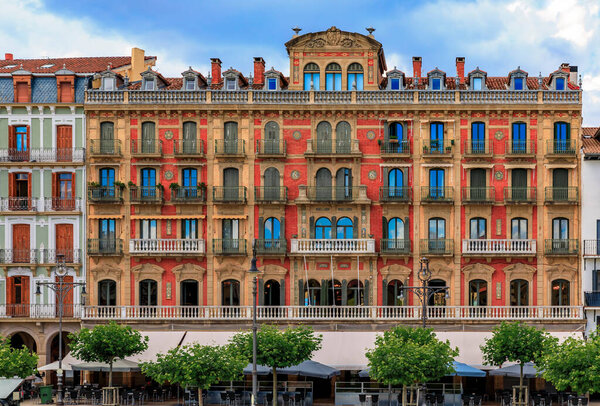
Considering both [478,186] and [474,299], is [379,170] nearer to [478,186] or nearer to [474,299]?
[478,186]

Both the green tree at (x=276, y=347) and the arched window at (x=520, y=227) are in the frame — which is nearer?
the green tree at (x=276, y=347)

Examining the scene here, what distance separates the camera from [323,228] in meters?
53.5

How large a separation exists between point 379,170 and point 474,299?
863cm

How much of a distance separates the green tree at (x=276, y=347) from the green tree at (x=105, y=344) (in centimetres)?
570

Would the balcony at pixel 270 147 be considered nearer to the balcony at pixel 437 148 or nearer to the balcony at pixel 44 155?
the balcony at pixel 437 148

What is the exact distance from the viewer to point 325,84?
53.7 meters

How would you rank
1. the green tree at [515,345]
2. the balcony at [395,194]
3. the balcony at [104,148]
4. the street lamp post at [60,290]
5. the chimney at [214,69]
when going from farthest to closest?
the chimney at [214,69] < the balcony at [104,148] < the balcony at [395,194] < the street lamp post at [60,290] < the green tree at [515,345]

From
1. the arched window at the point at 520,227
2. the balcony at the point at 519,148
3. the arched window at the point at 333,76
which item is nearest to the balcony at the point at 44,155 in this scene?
the arched window at the point at 333,76

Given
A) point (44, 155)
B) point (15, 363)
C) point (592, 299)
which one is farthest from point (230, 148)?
point (592, 299)

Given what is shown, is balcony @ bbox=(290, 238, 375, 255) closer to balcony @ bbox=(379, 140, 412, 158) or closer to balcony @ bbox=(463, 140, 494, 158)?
balcony @ bbox=(379, 140, 412, 158)

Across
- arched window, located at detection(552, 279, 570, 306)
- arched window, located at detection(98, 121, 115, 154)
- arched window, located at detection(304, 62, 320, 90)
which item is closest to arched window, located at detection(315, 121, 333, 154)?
arched window, located at detection(304, 62, 320, 90)

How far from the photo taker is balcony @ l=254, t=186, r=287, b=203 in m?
53.1

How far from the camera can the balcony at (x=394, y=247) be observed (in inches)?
2066

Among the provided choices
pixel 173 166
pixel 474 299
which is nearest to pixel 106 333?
pixel 173 166
